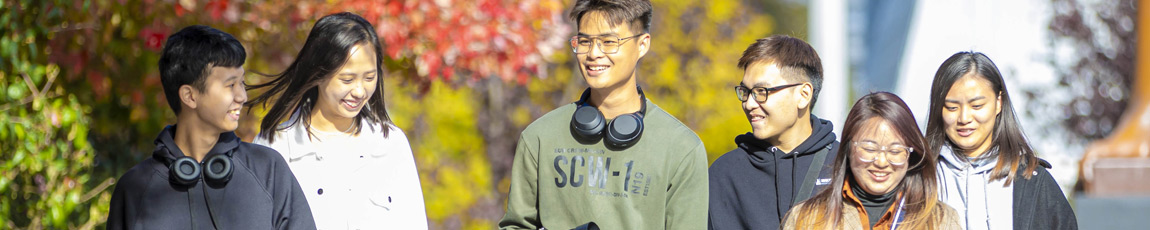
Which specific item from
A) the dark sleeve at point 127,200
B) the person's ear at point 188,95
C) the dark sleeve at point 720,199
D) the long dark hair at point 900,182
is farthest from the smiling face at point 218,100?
the long dark hair at point 900,182

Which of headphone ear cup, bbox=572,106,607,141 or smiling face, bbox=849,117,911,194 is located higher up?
headphone ear cup, bbox=572,106,607,141

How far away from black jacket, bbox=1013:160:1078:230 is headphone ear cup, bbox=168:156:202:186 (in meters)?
2.64

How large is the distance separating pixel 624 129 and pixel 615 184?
0.20m

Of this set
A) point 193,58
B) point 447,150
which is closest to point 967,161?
point 193,58

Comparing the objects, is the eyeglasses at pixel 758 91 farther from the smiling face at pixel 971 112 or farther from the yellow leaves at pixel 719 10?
the yellow leaves at pixel 719 10

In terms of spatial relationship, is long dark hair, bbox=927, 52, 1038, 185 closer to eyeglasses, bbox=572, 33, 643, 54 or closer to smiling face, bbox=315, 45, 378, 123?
eyeglasses, bbox=572, 33, 643, 54

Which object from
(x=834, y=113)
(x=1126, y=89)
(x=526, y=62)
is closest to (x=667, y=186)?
(x=526, y=62)

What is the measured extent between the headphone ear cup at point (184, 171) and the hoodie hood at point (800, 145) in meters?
1.92

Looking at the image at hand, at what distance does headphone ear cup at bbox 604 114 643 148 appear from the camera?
3.63m

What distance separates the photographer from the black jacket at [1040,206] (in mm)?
3623

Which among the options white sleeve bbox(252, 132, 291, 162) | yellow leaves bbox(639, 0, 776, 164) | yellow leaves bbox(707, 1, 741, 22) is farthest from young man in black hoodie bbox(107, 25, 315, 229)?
yellow leaves bbox(707, 1, 741, 22)

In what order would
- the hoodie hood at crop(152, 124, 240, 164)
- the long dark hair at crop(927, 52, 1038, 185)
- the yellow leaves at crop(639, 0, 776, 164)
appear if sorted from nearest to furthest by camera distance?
the hoodie hood at crop(152, 124, 240, 164) → the long dark hair at crop(927, 52, 1038, 185) → the yellow leaves at crop(639, 0, 776, 164)

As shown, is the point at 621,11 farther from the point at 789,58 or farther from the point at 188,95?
the point at 188,95

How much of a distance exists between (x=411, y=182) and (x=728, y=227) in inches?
45.0
